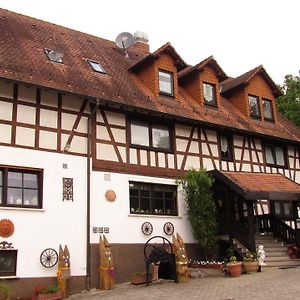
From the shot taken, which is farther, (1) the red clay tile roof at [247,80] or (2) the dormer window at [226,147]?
(1) the red clay tile roof at [247,80]

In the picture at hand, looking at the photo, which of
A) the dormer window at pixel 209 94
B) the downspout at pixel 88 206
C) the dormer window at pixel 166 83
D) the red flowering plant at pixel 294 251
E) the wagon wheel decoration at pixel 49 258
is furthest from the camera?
the dormer window at pixel 209 94

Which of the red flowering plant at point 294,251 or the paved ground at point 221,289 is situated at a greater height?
the red flowering plant at point 294,251

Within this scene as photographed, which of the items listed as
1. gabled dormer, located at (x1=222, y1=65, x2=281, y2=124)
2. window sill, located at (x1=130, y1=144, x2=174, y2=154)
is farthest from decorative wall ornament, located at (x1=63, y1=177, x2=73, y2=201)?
gabled dormer, located at (x1=222, y1=65, x2=281, y2=124)

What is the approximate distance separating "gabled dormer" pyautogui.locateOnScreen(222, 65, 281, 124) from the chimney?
16.8ft

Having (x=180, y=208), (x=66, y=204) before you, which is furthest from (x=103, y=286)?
(x=180, y=208)

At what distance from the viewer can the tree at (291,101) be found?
32688mm

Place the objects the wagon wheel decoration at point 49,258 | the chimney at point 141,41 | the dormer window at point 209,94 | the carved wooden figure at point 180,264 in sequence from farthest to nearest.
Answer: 1. the chimney at point 141,41
2. the dormer window at point 209,94
3. the carved wooden figure at point 180,264
4. the wagon wheel decoration at point 49,258

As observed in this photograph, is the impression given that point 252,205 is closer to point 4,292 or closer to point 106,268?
point 106,268

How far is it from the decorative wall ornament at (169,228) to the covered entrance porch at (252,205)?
207 centimetres

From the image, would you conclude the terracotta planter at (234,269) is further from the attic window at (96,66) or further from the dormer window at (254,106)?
the dormer window at (254,106)

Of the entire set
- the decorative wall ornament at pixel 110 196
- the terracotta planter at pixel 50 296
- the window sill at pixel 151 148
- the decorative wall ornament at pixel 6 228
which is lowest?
the terracotta planter at pixel 50 296

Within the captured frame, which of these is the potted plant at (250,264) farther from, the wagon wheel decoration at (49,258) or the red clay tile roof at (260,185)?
the wagon wheel decoration at (49,258)

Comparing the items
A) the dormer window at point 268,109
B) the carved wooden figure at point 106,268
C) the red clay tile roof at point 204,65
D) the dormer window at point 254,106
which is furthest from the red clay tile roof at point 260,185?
the carved wooden figure at point 106,268

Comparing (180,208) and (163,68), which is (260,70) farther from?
(180,208)
